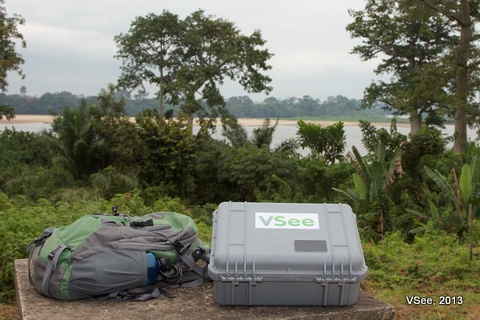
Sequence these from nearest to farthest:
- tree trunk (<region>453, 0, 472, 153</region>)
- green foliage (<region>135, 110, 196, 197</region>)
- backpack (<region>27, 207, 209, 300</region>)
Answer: backpack (<region>27, 207, 209, 300</region>)
green foliage (<region>135, 110, 196, 197</region>)
tree trunk (<region>453, 0, 472, 153</region>)

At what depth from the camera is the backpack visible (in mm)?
2855

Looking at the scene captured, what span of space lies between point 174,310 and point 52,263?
653 millimetres

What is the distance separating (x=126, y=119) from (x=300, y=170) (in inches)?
234

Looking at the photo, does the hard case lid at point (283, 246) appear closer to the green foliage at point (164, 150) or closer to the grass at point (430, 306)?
the grass at point (430, 306)

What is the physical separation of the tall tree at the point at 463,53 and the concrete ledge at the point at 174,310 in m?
17.9

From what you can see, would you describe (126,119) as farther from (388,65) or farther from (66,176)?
(388,65)

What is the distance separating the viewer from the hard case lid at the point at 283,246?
273 cm

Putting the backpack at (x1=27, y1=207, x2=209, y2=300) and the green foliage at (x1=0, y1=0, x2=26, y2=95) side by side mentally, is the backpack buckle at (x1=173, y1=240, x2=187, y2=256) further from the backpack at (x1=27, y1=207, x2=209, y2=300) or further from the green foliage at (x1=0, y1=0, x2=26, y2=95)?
the green foliage at (x1=0, y1=0, x2=26, y2=95)

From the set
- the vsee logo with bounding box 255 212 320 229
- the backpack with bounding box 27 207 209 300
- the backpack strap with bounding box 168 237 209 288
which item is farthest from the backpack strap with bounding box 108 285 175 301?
the vsee logo with bounding box 255 212 320 229

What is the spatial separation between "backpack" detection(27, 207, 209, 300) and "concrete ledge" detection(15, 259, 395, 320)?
5 cm

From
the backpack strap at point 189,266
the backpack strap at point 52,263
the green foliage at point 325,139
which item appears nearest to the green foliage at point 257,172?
the green foliage at point 325,139

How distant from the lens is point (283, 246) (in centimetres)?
278

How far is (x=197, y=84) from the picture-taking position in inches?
1262

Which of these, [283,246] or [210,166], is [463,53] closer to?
[210,166]
